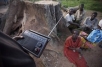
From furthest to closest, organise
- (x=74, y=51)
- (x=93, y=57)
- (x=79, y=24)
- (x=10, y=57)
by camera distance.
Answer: (x=79, y=24) → (x=93, y=57) → (x=74, y=51) → (x=10, y=57)

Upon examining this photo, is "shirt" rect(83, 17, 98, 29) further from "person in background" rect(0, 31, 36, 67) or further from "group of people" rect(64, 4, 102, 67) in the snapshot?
"person in background" rect(0, 31, 36, 67)

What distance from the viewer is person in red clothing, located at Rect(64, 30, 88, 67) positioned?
16.0ft

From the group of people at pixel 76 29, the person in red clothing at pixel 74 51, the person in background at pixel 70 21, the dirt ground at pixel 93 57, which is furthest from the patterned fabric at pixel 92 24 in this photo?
the person in red clothing at pixel 74 51

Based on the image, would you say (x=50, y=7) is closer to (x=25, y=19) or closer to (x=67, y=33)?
(x=25, y=19)

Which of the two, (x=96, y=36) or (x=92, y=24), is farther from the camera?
(x=92, y=24)

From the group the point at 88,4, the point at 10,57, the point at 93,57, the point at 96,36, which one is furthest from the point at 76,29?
the point at 10,57

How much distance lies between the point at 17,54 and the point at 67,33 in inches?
215

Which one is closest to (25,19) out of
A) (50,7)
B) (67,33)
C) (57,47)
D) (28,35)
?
(50,7)

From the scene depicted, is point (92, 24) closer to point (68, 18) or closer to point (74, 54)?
point (68, 18)

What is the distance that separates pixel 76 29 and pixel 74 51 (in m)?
1.99

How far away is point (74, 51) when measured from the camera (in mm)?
4973

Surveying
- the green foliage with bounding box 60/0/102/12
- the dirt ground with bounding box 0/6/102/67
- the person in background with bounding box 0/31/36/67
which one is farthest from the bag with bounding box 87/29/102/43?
the person in background with bounding box 0/31/36/67

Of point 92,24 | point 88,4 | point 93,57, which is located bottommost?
point 88,4

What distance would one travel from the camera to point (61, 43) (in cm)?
600
